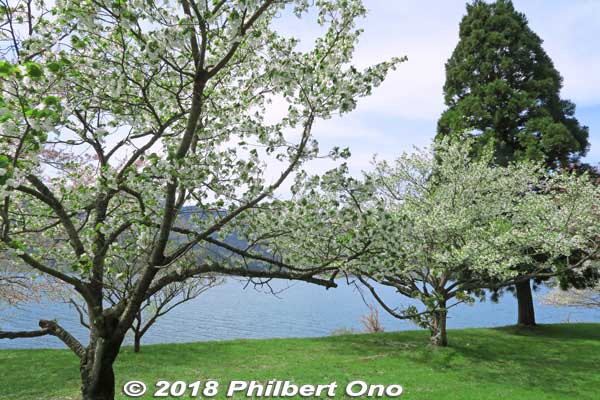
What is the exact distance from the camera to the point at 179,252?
18.3 feet

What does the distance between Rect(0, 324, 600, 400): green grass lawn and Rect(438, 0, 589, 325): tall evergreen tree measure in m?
6.24

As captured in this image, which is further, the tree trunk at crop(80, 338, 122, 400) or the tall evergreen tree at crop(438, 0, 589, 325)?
the tall evergreen tree at crop(438, 0, 589, 325)

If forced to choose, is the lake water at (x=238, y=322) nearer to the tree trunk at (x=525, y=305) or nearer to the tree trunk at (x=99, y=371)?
the tree trunk at (x=525, y=305)

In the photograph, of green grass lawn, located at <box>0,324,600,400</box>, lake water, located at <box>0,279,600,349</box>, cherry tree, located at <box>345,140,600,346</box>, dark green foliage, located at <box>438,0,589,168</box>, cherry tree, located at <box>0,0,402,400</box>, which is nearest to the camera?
cherry tree, located at <box>0,0,402,400</box>

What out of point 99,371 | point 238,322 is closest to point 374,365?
point 99,371

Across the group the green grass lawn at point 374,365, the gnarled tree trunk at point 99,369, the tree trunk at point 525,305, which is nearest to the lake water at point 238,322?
the tree trunk at point 525,305

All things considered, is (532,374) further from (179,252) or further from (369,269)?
(179,252)

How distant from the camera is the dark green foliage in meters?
22.9

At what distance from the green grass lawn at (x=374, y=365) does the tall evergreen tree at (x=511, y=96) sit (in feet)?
20.5

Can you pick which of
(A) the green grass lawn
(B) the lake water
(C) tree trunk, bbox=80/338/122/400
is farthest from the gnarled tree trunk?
(B) the lake water

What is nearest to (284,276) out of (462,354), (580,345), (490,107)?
(462,354)

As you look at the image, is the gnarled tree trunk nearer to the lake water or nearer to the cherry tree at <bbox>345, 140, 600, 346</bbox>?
the cherry tree at <bbox>345, 140, 600, 346</bbox>

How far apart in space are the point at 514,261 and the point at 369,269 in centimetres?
1118

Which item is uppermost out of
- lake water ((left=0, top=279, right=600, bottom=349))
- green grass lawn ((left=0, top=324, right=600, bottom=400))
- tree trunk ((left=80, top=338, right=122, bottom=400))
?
tree trunk ((left=80, top=338, right=122, bottom=400))
